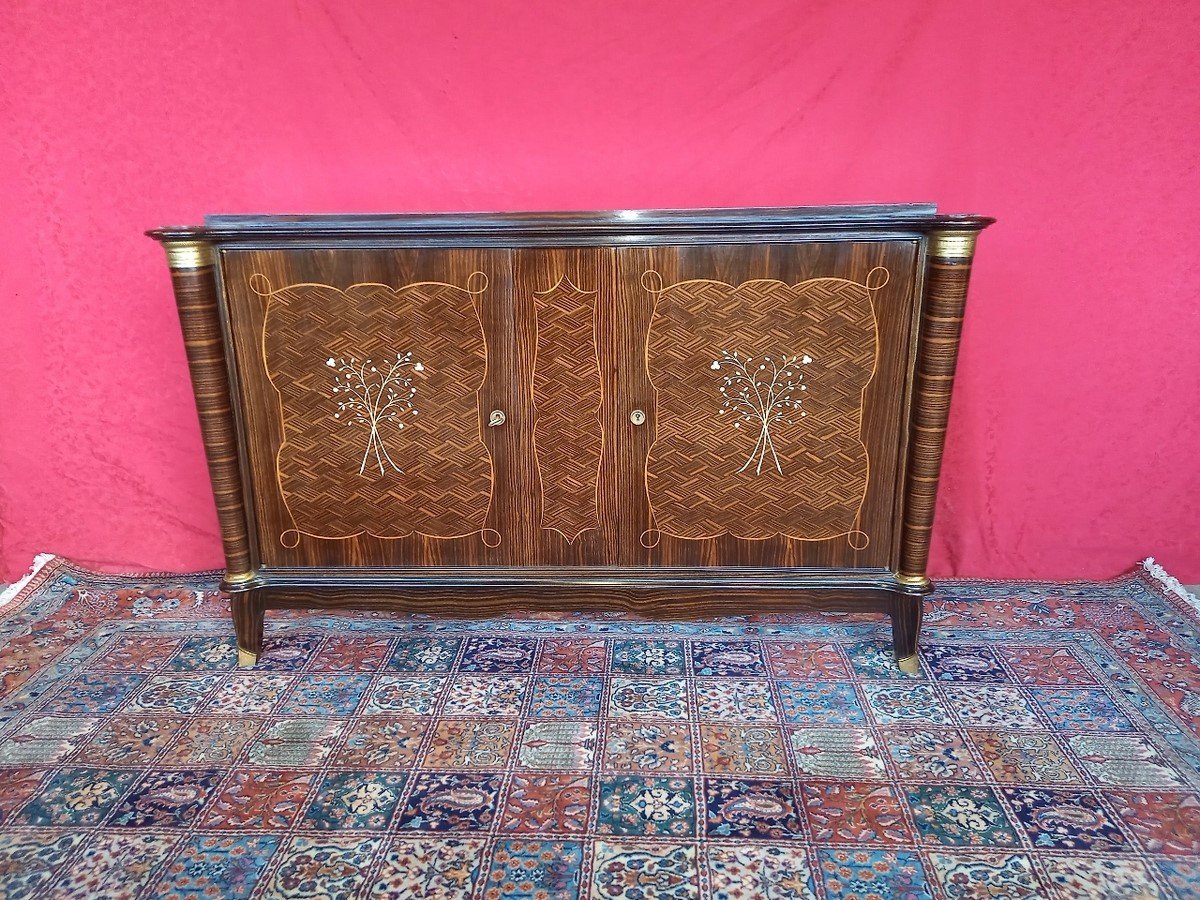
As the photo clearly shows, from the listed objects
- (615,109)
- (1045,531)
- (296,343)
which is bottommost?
(1045,531)

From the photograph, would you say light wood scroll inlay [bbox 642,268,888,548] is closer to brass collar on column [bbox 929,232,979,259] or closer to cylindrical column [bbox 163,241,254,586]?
brass collar on column [bbox 929,232,979,259]

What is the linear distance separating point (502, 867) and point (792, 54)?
2.14 metres

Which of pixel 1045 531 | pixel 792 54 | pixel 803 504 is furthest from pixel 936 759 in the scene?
pixel 792 54

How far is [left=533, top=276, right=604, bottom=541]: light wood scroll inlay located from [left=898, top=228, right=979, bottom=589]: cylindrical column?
0.73 meters

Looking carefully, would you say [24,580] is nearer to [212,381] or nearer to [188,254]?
[212,381]

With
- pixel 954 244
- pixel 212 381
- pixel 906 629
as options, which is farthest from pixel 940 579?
pixel 212 381

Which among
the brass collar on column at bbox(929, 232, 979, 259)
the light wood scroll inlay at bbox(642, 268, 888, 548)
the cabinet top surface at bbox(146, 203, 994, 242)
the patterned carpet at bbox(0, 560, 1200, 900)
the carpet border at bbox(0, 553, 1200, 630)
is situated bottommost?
the patterned carpet at bbox(0, 560, 1200, 900)

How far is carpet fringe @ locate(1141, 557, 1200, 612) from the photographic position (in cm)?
225

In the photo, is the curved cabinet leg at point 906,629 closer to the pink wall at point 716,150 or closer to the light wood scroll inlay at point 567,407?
the pink wall at point 716,150

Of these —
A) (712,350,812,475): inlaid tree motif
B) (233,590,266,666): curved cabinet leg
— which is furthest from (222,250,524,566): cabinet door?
(712,350,812,475): inlaid tree motif

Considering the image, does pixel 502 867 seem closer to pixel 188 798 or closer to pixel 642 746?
pixel 642 746

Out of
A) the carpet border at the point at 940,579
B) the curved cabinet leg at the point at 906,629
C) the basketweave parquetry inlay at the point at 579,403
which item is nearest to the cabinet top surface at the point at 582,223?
the basketweave parquetry inlay at the point at 579,403

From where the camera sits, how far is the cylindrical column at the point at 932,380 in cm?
166

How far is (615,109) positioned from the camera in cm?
225
